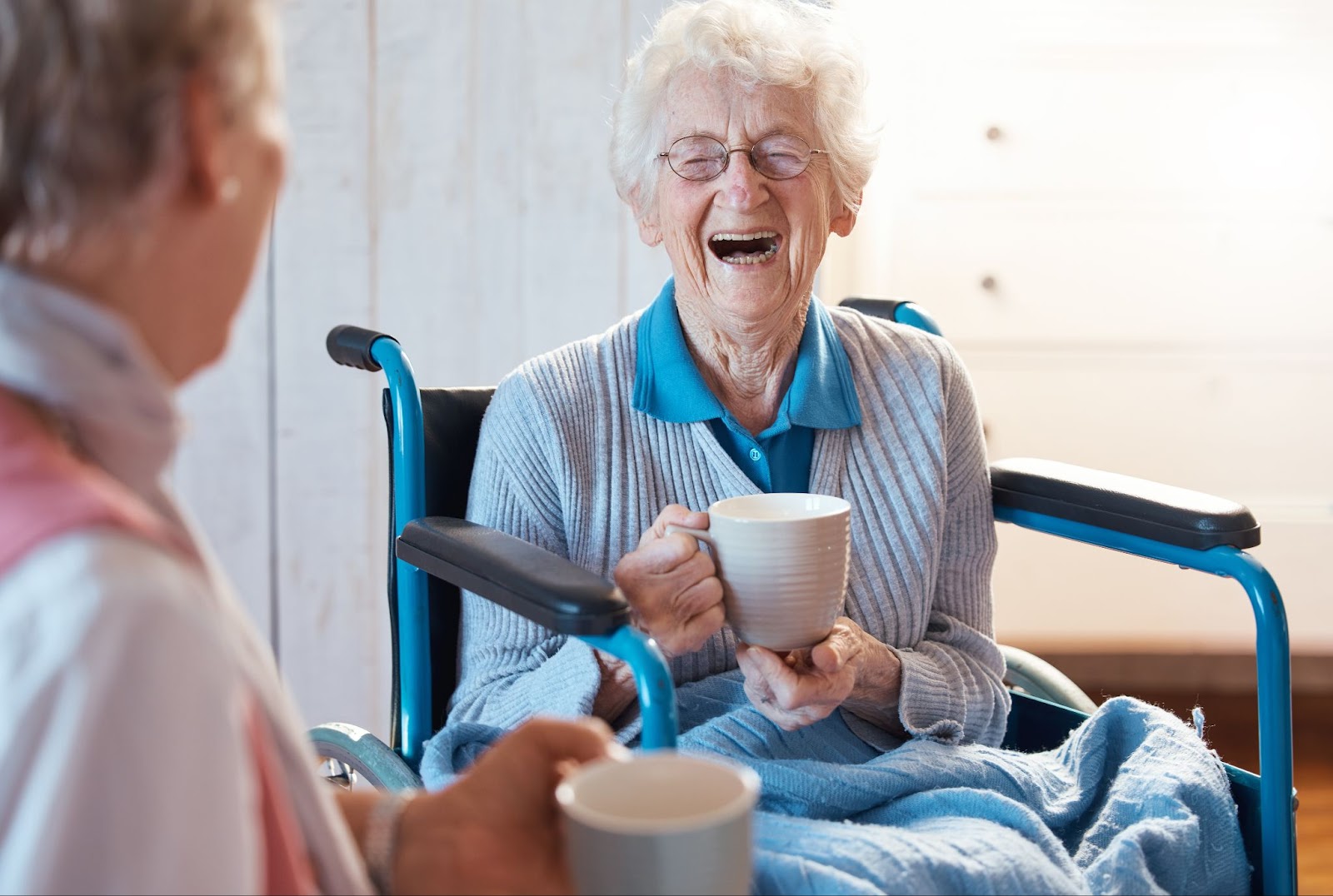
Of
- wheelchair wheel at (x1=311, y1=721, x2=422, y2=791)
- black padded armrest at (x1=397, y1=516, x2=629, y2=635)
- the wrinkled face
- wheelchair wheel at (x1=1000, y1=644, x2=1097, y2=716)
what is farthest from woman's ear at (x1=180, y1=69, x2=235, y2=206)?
wheelchair wheel at (x1=1000, y1=644, x2=1097, y2=716)

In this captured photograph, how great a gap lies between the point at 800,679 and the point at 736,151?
0.56 metres

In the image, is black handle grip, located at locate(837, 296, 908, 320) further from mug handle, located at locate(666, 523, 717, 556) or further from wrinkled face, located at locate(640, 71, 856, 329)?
mug handle, located at locate(666, 523, 717, 556)

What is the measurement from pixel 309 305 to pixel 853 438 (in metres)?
1.29

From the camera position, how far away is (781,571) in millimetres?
1030

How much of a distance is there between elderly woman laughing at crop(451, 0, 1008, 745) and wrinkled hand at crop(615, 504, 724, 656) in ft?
0.52

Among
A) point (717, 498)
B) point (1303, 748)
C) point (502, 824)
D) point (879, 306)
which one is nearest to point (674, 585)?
point (717, 498)

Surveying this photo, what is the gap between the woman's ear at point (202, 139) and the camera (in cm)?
52

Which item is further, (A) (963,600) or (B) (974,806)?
(A) (963,600)

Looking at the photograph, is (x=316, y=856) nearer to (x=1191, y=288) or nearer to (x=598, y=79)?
(x=598, y=79)

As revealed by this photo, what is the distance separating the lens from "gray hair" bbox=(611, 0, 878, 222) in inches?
53.9

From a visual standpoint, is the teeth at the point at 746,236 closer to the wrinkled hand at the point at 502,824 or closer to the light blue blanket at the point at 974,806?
the light blue blanket at the point at 974,806

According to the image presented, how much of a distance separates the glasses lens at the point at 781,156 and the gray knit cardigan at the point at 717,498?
218 millimetres

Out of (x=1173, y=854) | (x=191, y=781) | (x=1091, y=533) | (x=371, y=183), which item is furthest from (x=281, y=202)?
(x=191, y=781)

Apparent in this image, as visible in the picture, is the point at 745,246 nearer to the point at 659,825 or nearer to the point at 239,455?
the point at 659,825
